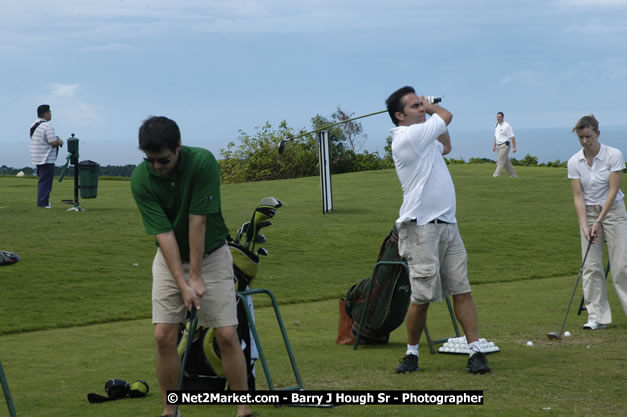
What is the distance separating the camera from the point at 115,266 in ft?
44.1

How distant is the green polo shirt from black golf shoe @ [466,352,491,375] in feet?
8.01

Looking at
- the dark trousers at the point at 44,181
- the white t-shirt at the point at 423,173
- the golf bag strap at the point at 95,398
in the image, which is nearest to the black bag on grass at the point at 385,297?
the white t-shirt at the point at 423,173

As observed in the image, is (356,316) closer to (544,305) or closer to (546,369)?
(546,369)

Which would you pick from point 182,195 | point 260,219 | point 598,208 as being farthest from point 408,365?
point 598,208

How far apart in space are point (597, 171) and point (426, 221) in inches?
114

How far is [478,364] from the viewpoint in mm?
6512

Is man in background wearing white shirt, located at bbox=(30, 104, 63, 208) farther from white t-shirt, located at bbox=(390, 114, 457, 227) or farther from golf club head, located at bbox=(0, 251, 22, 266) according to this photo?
golf club head, located at bbox=(0, 251, 22, 266)

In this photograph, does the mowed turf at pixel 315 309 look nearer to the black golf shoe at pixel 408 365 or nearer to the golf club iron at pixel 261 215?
the black golf shoe at pixel 408 365

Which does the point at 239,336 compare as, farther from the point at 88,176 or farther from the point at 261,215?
the point at 88,176

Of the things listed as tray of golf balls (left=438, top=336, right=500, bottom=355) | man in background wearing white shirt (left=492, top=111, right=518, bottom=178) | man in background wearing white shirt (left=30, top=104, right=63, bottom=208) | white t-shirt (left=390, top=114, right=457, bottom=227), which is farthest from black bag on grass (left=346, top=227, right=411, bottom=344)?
man in background wearing white shirt (left=492, top=111, right=518, bottom=178)

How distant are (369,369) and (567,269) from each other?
9078mm

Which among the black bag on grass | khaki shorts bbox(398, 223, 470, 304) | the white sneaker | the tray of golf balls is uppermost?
khaki shorts bbox(398, 223, 470, 304)

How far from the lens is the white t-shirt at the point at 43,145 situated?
1927cm

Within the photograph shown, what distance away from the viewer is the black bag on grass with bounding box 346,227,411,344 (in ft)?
25.9
